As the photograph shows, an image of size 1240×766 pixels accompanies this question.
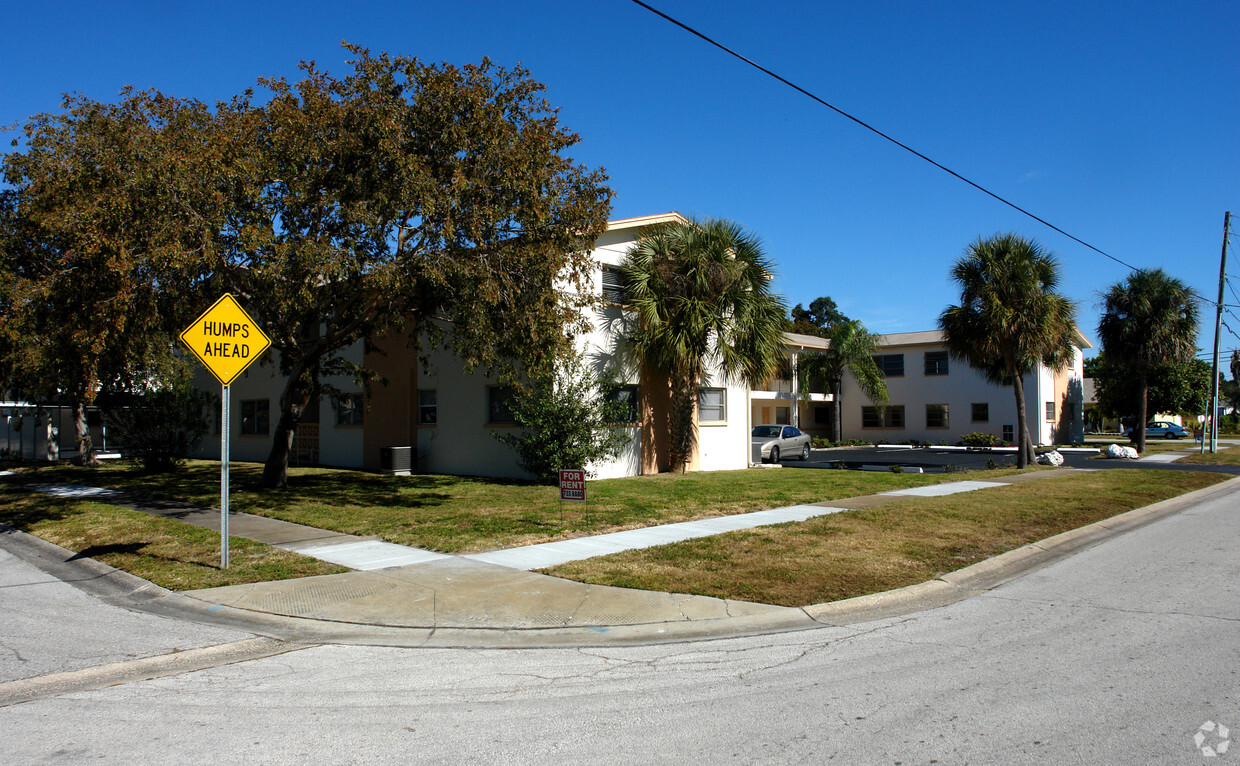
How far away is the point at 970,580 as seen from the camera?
348 inches

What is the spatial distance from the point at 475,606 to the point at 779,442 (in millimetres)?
23652

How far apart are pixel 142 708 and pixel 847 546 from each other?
317 inches

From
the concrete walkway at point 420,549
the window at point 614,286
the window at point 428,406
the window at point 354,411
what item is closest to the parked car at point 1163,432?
the window at point 614,286

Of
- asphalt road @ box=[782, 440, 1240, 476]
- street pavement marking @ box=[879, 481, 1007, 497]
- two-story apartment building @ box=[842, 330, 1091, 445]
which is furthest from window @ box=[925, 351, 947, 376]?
street pavement marking @ box=[879, 481, 1007, 497]

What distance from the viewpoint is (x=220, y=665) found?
5.95 metres

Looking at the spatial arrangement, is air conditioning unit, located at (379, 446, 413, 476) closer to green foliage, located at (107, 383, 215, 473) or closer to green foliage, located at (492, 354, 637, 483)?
green foliage, located at (492, 354, 637, 483)

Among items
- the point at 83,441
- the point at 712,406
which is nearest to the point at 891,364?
the point at 712,406

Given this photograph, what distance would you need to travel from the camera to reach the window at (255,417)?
92.9 feet

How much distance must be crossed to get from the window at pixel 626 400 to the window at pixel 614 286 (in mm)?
2368

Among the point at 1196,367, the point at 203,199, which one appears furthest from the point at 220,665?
the point at 1196,367

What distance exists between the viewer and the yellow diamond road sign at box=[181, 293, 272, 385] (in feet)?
29.1

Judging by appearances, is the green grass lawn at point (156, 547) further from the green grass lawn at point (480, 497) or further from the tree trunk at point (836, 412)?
the tree trunk at point (836, 412)

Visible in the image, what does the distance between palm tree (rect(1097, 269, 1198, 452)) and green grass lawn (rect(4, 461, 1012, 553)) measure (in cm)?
2040

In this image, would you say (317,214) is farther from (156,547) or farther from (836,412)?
(836,412)
